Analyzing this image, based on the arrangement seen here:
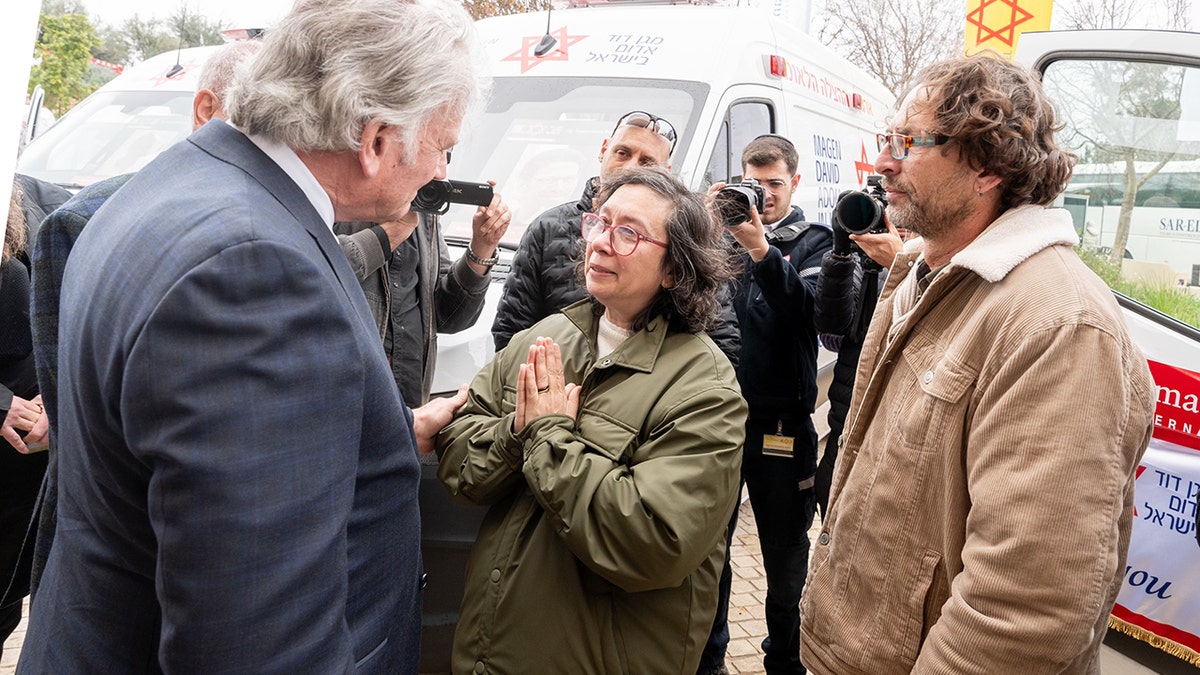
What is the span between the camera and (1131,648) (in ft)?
8.70

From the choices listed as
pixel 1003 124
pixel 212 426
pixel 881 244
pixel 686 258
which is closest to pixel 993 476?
pixel 1003 124

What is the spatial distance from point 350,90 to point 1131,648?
104 inches

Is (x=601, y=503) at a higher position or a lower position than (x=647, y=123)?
lower

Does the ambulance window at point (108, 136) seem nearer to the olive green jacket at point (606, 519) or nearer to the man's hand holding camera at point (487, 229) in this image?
the man's hand holding camera at point (487, 229)

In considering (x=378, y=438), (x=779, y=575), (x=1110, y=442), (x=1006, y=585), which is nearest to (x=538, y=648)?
(x=378, y=438)

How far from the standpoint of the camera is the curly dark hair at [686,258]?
96.3 inches

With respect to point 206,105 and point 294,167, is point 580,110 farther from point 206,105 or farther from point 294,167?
point 294,167

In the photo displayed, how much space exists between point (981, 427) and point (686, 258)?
104cm

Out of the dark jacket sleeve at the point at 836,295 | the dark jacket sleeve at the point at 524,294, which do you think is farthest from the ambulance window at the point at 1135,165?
the dark jacket sleeve at the point at 524,294

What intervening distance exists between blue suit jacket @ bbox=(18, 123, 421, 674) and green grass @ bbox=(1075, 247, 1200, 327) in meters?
2.26

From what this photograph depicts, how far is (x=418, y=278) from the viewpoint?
9.37 ft

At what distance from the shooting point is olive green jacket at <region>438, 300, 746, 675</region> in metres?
2.00

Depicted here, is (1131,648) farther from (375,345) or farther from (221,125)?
(221,125)

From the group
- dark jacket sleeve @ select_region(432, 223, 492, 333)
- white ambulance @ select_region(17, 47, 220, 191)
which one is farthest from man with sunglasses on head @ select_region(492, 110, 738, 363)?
white ambulance @ select_region(17, 47, 220, 191)
